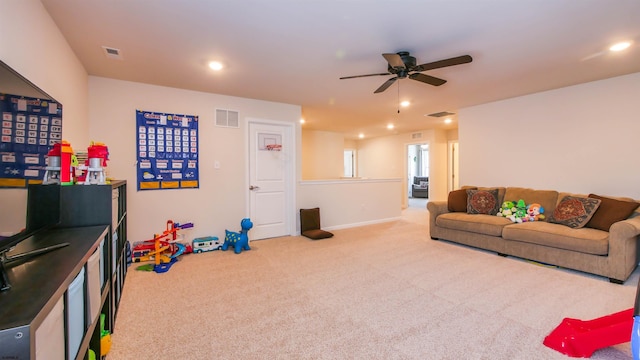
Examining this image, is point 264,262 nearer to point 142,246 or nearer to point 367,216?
point 142,246

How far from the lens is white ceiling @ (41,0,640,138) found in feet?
6.74

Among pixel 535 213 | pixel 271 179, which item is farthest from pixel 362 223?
pixel 535 213

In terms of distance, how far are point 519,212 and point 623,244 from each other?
1.16m

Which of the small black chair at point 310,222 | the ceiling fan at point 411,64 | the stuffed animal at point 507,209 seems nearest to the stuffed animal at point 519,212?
→ the stuffed animal at point 507,209

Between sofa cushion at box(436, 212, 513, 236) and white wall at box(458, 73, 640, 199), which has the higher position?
white wall at box(458, 73, 640, 199)

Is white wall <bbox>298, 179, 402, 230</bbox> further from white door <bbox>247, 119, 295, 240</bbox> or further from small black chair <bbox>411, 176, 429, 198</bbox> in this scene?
small black chair <bbox>411, 176, 429, 198</bbox>

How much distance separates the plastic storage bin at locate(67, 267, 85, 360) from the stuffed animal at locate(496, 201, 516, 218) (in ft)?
15.4

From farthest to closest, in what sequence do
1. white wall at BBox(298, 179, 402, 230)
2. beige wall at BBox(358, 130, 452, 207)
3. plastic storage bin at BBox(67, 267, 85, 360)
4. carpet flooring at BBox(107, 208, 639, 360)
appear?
1. beige wall at BBox(358, 130, 452, 207)
2. white wall at BBox(298, 179, 402, 230)
3. carpet flooring at BBox(107, 208, 639, 360)
4. plastic storage bin at BBox(67, 267, 85, 360)

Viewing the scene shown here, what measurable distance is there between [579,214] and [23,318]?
15.7 feet

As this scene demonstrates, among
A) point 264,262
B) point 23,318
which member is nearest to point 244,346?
point 23,318

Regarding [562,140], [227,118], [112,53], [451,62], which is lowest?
[562,140]

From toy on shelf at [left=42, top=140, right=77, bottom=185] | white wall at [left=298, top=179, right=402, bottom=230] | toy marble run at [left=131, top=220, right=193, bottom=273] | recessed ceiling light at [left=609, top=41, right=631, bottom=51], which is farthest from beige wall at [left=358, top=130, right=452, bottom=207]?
toy on shelf at [left=42, top=140, right=77, bottom=185]

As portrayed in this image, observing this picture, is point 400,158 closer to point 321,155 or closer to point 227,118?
point 321,155

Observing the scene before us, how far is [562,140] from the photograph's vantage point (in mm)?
4113
